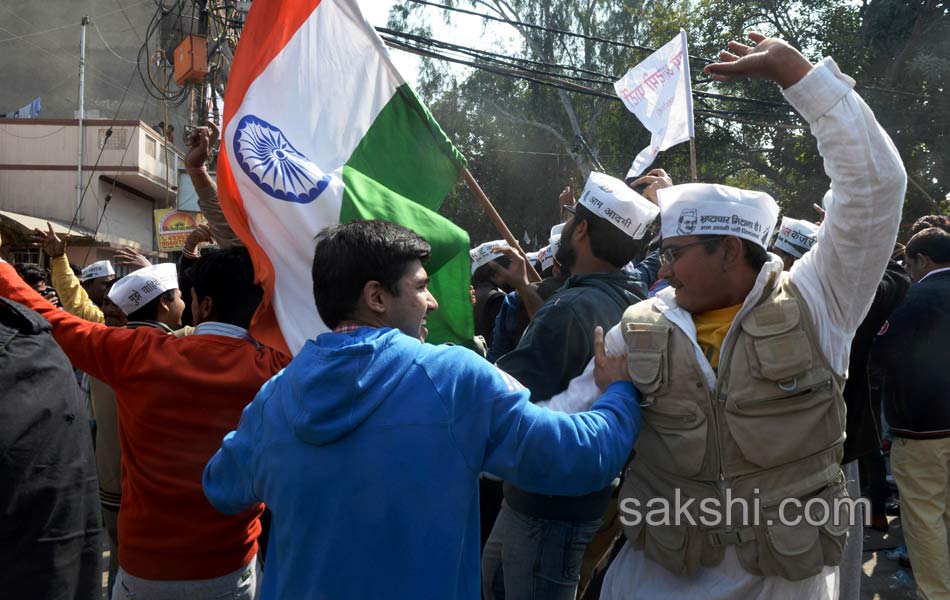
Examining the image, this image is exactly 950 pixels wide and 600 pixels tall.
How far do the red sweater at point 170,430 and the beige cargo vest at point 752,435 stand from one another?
1.40 meters

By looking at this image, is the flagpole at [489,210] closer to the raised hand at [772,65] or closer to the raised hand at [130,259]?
the raised hand at [772,65]

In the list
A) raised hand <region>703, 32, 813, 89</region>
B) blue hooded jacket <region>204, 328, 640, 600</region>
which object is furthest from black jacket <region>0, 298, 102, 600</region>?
raised hand <region>703, 32, 813, 89</region>

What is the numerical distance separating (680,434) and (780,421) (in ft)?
0.90

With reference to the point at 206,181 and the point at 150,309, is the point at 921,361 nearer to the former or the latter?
the point at 206,181

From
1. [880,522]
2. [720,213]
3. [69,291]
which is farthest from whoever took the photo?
[880,522]

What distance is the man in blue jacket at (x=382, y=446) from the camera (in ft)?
5.86

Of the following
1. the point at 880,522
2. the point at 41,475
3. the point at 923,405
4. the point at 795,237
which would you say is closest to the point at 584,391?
the point at 41,475

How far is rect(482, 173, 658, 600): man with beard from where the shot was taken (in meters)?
2.84

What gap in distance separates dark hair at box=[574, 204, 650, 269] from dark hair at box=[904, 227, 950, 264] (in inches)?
112

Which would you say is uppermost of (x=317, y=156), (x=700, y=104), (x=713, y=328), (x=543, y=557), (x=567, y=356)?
(x=700, y=104)

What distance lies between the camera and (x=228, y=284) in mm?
3139

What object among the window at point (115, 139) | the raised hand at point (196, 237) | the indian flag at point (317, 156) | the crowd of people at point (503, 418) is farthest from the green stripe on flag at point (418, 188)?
the window at point (115, 139)

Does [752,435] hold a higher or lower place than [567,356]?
lower

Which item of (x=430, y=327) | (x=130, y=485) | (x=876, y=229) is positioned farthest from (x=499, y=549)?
(x=876, y=229)
